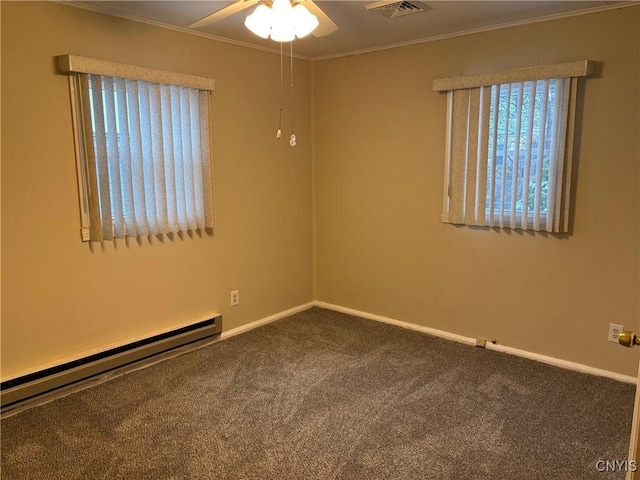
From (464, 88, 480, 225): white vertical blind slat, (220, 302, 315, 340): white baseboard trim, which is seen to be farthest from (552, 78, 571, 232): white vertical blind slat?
(220, 302, 315, 340): white baseboard trim

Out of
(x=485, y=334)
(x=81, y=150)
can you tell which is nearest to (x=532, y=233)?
(x=485, y=334)

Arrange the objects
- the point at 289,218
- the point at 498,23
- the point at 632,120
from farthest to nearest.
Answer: the point at 289,218, the point at 498,23, the point at 632,120

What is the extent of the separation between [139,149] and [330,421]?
189cm

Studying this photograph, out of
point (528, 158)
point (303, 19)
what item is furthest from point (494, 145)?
point (303, 19)

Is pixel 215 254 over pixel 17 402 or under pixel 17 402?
over

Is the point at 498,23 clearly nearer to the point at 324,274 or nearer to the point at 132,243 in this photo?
the point at 324,274

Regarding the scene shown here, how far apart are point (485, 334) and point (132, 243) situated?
2.43 m

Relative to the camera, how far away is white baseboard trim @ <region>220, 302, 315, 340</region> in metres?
3.57

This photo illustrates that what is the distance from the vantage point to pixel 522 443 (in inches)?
88.2

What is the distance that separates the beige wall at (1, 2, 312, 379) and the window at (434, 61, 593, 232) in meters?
1.31

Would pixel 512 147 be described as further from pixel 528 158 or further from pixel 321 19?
pixel 321 19

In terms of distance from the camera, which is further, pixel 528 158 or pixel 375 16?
pixel 528 158

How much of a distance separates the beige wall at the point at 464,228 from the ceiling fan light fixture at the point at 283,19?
162cm

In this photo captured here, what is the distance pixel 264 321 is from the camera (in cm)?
383
